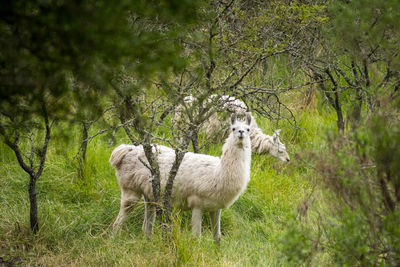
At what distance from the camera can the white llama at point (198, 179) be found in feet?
18.9

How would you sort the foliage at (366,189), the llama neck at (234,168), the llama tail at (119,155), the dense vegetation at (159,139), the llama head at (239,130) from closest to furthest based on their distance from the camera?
the dense vegetation at (159,139) < the foliage at (366,189) < the llama neck at (234,168) < the llama head at (239,130) < the llama tail at (119,155)

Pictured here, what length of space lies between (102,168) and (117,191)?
65 centimetres

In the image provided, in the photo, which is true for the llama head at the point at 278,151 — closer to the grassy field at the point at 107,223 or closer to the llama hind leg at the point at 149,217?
the grassy field at the point at 107,223

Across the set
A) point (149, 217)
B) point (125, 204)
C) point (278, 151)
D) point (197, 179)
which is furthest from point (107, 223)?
point (278, 151)

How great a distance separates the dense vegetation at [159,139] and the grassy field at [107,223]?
0.02 meters

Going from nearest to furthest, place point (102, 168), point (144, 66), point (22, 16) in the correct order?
1. point (22, 16)
2. point (144, 66)
3. point (102, 168)

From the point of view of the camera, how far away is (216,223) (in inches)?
237

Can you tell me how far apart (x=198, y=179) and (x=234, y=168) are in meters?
0.46

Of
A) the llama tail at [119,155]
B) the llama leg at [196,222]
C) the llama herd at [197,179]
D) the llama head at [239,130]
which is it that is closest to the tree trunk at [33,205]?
the llama herd at [197,179]

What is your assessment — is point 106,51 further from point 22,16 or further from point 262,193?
point 262,193

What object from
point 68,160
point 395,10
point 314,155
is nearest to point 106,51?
point 314,155

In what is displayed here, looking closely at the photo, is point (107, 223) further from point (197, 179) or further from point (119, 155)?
point (197, 179)

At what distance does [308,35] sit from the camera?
830 centimetres

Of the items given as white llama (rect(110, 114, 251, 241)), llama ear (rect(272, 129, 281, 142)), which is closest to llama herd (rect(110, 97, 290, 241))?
Result: white llama (rect(110, 114, 251, 241))
